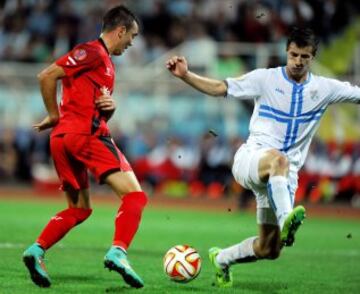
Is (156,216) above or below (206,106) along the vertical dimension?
below

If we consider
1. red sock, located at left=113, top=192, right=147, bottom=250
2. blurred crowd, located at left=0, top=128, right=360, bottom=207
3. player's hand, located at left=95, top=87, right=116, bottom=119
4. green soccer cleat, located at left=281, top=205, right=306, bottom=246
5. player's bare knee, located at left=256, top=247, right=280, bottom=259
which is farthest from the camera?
blurred crowd, located at left=0, top=128, right=360, bottom=207

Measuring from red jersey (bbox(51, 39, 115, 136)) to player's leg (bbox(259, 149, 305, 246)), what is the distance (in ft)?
4.42

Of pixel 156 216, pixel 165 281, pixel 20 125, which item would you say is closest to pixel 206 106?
pixel 20 125

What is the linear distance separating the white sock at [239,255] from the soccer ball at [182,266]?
0.29 m

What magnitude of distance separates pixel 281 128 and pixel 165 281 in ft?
5.59

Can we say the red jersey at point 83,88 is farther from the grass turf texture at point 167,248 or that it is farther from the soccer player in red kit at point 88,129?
the grass turf texture at point 167,248

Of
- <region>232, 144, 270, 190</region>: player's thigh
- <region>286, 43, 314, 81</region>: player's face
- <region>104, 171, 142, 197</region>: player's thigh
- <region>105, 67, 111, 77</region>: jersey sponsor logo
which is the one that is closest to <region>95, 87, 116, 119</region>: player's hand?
<region>105, 67, 111, 77</region>: jersey sponsor logo

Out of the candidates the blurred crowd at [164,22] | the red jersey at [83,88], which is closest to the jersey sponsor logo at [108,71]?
the red jersey at [83,88]

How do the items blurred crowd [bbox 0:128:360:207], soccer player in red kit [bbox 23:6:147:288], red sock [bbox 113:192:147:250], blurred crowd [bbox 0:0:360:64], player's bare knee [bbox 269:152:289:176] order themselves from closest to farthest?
player's bare knee [bbox 269:152:289:176] < red sock [bbox 113:192:147:250] < soccer player in red kit [bbox 23:6:147:288] < blurred crowd [bbox 0:128:360:207] < blurred crowd [bbox 0:0:360:64]

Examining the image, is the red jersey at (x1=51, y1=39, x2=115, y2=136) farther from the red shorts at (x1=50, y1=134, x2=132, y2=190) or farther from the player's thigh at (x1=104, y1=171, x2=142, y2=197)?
the player's thigh at (x1=104, y1=171, x2=142, y2=197)

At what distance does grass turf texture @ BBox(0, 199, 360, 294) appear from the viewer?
7480 millimetres

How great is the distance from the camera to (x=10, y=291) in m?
6.74

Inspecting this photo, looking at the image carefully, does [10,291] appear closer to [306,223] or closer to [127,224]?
[127,224]

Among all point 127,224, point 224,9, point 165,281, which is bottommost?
point 165,281
